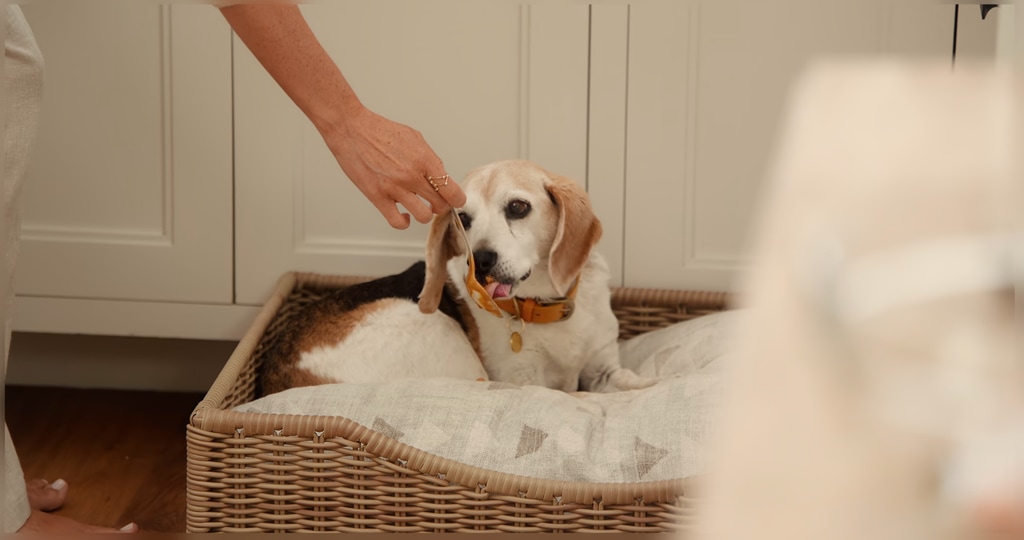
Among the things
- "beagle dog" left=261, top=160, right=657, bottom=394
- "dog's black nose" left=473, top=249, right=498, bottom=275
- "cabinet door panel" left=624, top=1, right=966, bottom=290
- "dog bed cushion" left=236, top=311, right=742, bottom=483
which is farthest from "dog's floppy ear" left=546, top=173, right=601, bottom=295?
"cabinet door panel" left=624, top=1, right=966, bottom=290

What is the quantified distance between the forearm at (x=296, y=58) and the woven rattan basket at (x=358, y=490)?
0.43 metres

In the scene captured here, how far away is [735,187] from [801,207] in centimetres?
191

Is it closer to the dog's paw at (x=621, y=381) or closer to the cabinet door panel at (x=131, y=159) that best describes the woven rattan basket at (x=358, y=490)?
the dog's paw at (x=621, y=381)

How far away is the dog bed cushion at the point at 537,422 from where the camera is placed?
1338 mm

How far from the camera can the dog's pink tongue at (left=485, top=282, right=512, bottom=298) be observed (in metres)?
1.71

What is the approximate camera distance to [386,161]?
54.1 inches

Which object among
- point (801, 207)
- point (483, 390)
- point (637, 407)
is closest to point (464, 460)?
point (483, 390)

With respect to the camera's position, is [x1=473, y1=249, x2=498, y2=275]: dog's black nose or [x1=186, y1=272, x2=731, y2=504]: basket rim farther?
[x1=473, y1=249, x2=498, y2=275]: dog's black nose

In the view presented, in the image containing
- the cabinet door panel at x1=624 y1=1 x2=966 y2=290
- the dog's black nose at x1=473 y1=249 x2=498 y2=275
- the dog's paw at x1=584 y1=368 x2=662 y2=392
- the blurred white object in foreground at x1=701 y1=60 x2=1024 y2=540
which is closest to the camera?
the blurred white object in foreground at x1=701 y1=60 x2=1024 y2=540

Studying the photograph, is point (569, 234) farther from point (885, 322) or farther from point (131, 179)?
point (885, 322)

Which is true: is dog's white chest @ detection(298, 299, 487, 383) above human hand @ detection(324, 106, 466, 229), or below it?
below

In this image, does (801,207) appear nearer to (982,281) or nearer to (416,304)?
(982,281)

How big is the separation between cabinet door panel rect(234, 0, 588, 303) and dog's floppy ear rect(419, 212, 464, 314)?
0.40m

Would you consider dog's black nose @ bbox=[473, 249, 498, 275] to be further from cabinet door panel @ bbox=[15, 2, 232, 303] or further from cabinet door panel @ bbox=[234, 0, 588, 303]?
cabinet door panel @ bbox=[15, 2, 232, 303]
